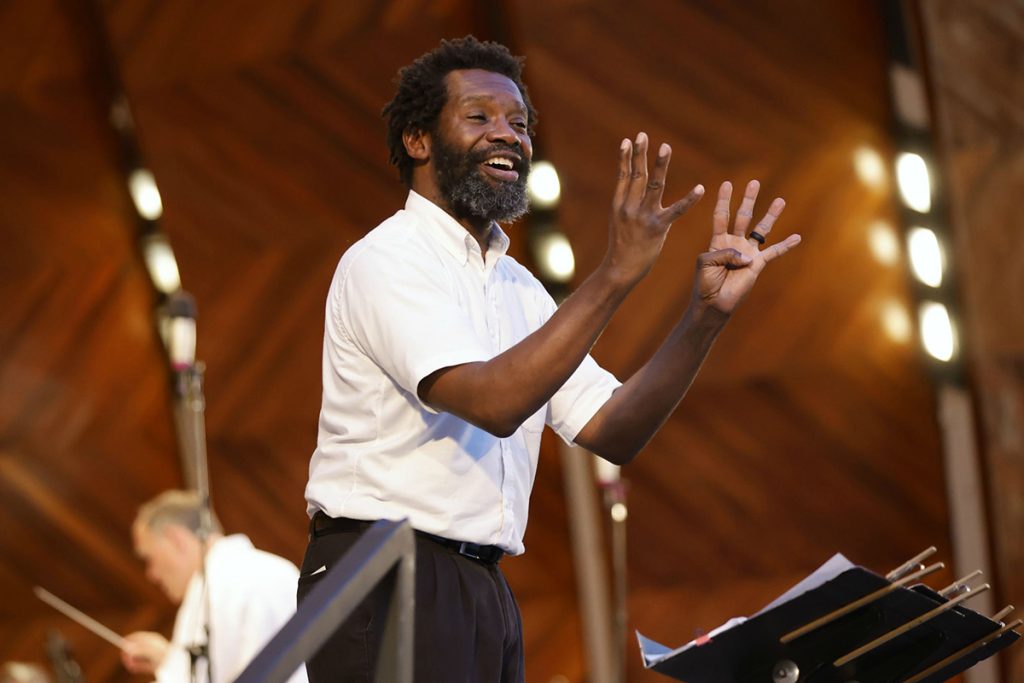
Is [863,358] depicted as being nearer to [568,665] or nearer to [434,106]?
[568,665]

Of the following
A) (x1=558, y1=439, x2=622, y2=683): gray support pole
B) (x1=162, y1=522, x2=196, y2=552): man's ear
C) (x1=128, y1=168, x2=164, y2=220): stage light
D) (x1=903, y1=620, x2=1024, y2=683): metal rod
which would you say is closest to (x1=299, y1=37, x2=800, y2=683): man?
(x1=903, y1=620, x2=1024, y2=683): metal rod

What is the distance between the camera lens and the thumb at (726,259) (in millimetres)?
2424

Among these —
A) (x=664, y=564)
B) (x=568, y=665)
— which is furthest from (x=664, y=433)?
(x=568, y=665)

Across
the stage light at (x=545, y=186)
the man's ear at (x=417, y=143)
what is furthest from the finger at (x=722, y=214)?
the stage light at (x=545, y=186)

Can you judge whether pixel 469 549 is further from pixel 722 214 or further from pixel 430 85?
pixel 430 85

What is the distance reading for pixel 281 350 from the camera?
306 inches

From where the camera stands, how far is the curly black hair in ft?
8.48

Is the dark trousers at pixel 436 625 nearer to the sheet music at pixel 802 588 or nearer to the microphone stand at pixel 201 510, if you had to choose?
the sheet music at pixel 802 588

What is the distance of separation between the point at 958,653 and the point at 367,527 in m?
1.15

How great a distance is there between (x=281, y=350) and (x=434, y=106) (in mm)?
5364

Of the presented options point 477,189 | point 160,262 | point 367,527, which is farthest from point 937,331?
point 367,527

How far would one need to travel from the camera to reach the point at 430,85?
8.55 feet

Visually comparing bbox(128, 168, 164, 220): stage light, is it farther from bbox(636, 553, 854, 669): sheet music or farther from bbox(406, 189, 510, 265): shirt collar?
bbox(636, 553, 854, 669): sheet music

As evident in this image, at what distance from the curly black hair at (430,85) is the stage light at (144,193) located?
572 cm
